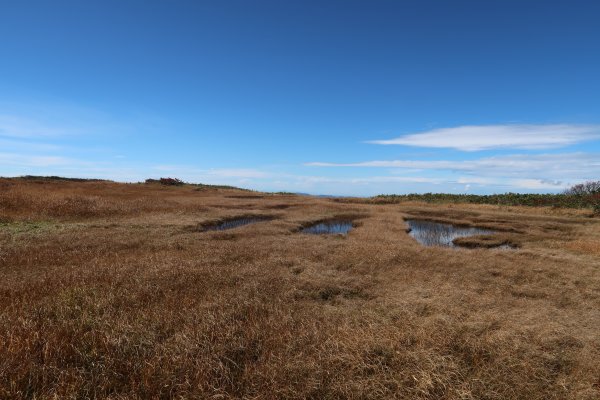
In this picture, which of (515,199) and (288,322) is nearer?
(288,322)

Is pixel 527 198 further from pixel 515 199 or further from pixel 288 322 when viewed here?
pixel 288 322

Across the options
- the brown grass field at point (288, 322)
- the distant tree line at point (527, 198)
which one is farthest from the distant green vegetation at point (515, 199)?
the brown grass field at point (288, 322)

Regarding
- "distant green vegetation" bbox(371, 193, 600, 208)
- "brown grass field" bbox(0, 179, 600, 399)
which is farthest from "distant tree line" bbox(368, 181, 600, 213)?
"brown grass field" bbox(0, 179, 600, 399)

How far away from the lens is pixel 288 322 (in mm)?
9984

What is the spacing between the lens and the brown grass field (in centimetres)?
712

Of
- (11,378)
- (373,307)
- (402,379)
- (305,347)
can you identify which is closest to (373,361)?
(402,379)

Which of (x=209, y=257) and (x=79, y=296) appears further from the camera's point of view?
(x=209, y=257)

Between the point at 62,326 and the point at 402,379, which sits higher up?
the point at 62,326

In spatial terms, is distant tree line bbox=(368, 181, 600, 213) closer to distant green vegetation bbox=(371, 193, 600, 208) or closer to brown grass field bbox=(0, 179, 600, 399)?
distant green vegetation bbox=(371, 193, 600, 208)

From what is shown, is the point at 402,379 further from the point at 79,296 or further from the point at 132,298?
the point at 79,296

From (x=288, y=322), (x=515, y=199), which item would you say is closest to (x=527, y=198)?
(x=515, y=199)

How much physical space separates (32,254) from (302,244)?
15.1 meters

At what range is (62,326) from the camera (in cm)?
845

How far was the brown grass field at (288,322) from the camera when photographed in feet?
23.4
